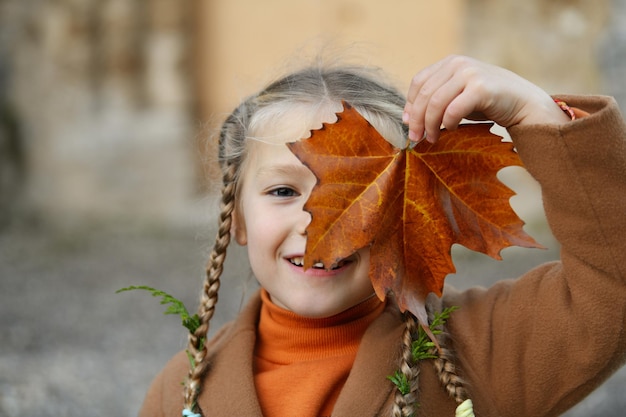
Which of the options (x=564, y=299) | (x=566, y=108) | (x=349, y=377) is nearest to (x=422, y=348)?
(x=349, y=377)

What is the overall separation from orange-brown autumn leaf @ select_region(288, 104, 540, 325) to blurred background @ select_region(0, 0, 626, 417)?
3791 millimetres

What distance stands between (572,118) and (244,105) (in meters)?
0.75

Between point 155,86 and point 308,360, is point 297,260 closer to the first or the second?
point 308,360

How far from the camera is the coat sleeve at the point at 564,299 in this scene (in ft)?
4.44

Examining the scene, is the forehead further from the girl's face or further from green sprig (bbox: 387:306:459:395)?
green sprig (bbox: 387:306:459:395)

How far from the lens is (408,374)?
60.1 inches

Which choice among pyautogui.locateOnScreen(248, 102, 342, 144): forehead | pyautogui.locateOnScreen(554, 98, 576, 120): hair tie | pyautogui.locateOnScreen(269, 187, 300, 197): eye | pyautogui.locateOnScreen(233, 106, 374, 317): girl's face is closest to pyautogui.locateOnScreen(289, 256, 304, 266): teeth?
pyautogui.locateOnScreen(233, 106, 374, 317): girl's face

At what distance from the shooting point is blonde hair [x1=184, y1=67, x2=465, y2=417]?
1.68 meters

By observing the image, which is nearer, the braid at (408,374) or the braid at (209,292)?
the braid at (408,374)

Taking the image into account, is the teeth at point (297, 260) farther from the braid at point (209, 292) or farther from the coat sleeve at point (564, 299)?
the coat sleeve at point (564, 299)

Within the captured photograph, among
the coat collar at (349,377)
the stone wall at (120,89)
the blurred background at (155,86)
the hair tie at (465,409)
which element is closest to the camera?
the hair tie at (465,409)

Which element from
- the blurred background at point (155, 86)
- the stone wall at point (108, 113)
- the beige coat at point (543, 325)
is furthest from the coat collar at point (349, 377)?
the stone wall at point (108, 113)

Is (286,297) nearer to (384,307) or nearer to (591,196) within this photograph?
(384,307)

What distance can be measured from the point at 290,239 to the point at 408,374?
33 centimetres
